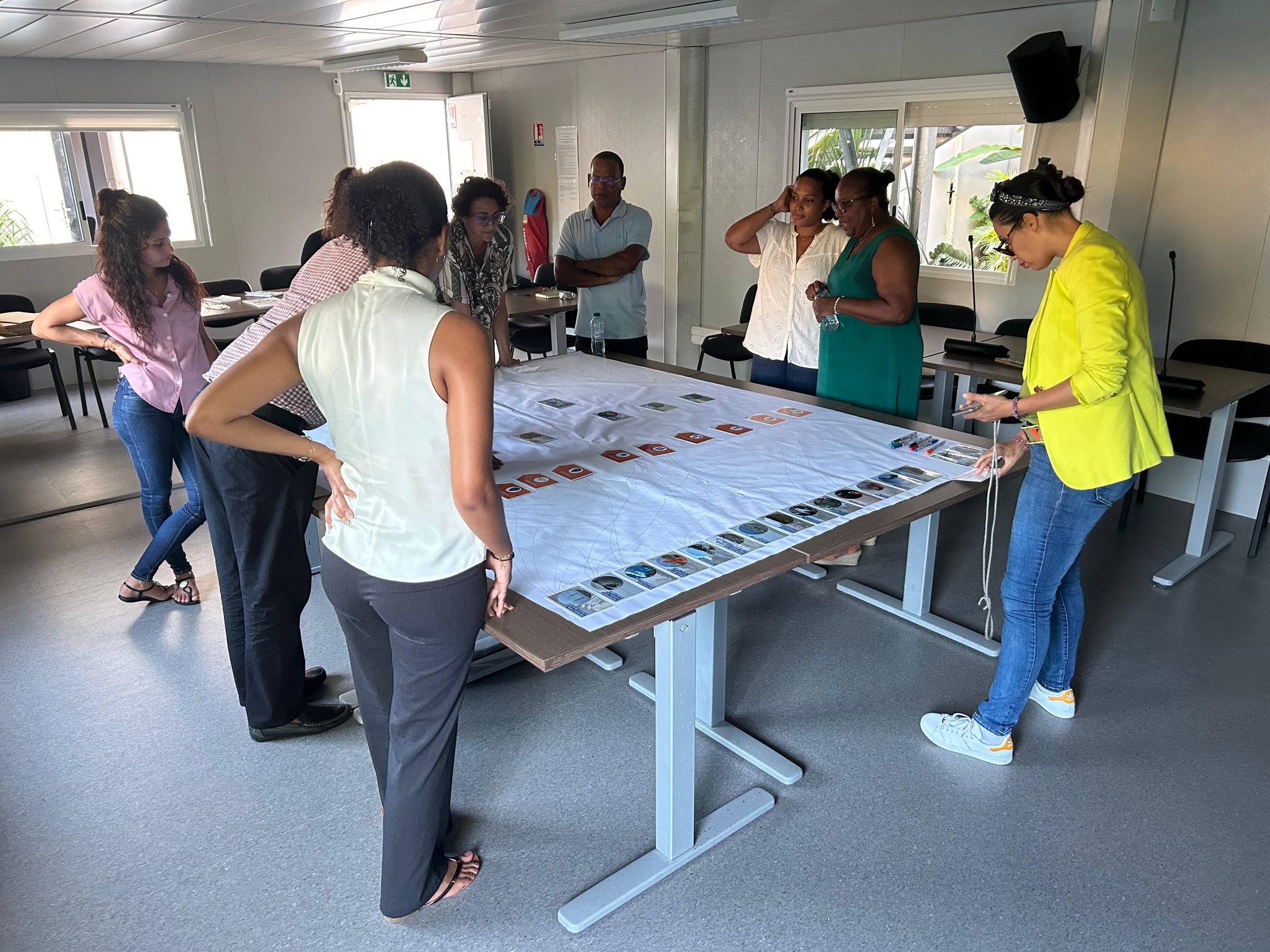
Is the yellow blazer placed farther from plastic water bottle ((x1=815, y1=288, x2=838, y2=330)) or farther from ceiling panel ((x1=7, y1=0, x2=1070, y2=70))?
ceiling panel ((x1=7, y1=0, x2=1070, y2=70))

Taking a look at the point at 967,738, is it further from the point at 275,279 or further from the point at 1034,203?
the point at 275,279

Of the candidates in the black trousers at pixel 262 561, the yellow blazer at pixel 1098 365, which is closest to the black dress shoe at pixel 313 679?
the black trousers at pixel 262 561

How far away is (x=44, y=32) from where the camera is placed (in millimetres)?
4918

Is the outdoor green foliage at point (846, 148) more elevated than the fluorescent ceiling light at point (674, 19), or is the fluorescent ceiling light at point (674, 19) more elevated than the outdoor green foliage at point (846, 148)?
the fluorescent ceiling light at point (674, 19)

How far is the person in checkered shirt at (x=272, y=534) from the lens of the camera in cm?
210

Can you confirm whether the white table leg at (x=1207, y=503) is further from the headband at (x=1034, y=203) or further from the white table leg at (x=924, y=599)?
the headband at (x=1034, y=203)

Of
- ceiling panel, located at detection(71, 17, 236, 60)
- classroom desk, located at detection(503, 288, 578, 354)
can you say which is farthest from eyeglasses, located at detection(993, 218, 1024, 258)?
ceiling panel, located at detection(71, 17, 236, 60)

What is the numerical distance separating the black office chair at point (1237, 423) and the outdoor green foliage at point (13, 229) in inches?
300

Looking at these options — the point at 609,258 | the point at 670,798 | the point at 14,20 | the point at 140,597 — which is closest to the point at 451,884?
the point at 670,798

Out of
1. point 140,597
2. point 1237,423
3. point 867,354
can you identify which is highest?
point 867,354

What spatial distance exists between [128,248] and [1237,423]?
4.48 meters

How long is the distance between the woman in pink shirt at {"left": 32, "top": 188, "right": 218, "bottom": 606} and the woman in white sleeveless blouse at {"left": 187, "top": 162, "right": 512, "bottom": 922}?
1542 mm

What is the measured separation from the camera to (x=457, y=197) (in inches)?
107

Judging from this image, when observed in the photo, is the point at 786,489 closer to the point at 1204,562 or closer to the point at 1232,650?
the point at 1232,650
